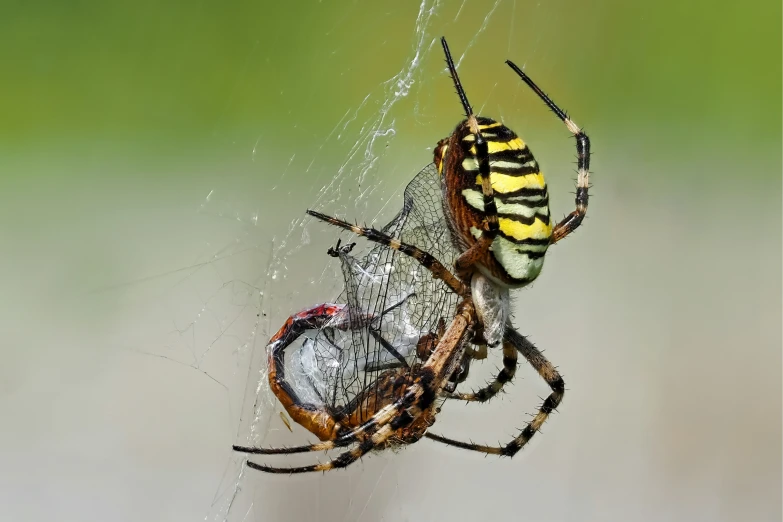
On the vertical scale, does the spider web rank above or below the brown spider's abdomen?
above

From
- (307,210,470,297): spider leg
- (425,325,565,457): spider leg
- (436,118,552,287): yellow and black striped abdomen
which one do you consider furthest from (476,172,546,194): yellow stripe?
(425,325,565,457): spider leg

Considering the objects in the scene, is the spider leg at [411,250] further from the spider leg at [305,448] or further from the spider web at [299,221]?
the spider leg at [305,448]

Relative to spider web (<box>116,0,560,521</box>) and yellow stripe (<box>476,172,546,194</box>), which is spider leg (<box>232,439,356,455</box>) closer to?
spider web (<box>116,0,560,521</box>)

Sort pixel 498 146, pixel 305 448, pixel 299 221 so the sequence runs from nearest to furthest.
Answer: pixel 498 146 < pixel 305 448 < pixel 299 221

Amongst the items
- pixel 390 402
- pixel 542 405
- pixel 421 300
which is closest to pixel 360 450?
pixel 390 402

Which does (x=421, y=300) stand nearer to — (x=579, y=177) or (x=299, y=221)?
(x=579, y=177)

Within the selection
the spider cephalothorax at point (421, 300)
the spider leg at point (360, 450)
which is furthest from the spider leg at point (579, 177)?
the spider leg at point (360, 450)
